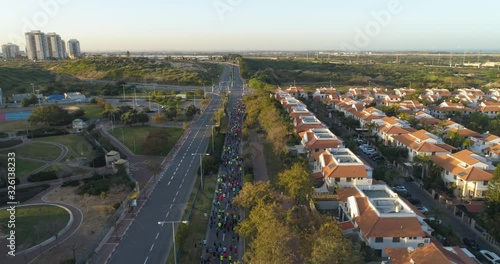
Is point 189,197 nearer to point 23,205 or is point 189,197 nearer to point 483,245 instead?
point 23,205

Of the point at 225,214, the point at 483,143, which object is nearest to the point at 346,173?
the point at 225,214

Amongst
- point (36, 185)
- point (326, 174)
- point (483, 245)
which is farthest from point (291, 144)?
point (36, 185)

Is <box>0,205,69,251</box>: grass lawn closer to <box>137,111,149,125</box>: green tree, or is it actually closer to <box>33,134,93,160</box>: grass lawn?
<box>33,134,93,160</box>: grass lawn

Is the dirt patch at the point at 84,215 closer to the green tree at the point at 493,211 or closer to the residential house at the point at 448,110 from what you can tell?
the green tree at the point at 493,211

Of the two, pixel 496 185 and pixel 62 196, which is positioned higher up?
pixel 496 185

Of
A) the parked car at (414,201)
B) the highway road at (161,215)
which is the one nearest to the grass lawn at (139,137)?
the highway road at (161,215)

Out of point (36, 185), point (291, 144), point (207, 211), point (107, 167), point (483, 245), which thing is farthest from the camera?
point (291, 144)

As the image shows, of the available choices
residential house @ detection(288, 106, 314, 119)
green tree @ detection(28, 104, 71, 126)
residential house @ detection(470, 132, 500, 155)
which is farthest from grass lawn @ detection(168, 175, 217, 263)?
green tree @ detection(28, 104, 71, 126)
